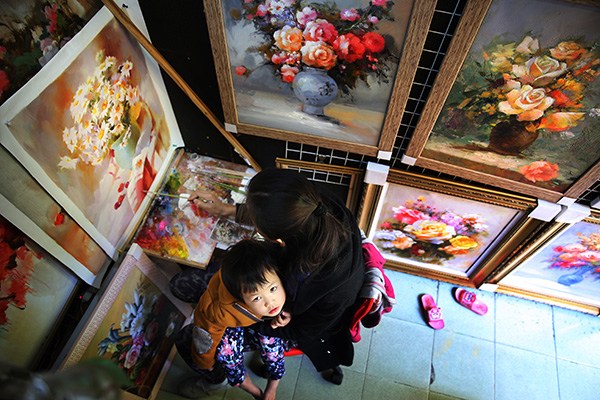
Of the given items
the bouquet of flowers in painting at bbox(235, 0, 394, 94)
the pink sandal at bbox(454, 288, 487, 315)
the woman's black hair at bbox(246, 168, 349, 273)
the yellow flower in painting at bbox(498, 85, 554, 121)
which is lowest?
the pink sandal at bbox(454, 288, 487, 315)

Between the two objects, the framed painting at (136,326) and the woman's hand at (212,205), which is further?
the woman's hand at (212,205)

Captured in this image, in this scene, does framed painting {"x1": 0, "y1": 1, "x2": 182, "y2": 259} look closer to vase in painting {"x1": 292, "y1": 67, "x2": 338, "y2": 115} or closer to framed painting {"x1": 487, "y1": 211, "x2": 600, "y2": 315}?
vase in painting {"x1": 292, "y1": 67, "x2": 338, "y2": 115}

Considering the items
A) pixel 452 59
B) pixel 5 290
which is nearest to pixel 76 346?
pixel 5 290

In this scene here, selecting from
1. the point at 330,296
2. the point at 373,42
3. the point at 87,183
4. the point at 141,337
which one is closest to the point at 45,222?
the point at 87,183

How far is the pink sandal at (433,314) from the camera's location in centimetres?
229

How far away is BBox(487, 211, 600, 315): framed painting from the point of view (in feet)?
5.91

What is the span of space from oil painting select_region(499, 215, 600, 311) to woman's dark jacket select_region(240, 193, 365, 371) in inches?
37.6

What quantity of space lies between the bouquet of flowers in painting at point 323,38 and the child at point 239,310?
57 centimetres

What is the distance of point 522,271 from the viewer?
2195mm

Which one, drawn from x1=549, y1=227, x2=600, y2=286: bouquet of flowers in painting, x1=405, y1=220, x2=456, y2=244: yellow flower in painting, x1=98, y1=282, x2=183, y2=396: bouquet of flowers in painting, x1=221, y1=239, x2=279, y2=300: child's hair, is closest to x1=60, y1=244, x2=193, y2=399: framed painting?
x1=98, y1=282, x2=183, y2=396: bouquet of flowers in painting

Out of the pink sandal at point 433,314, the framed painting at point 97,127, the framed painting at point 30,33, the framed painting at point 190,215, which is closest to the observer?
the framed painting at point 30,33

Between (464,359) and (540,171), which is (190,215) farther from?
(464,359)

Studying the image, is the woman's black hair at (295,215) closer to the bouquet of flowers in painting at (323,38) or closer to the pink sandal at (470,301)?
the bouquet of flowers in painting at (323,38)

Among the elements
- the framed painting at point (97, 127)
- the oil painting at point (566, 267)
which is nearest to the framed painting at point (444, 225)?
the oil painting at point (566, 267)
